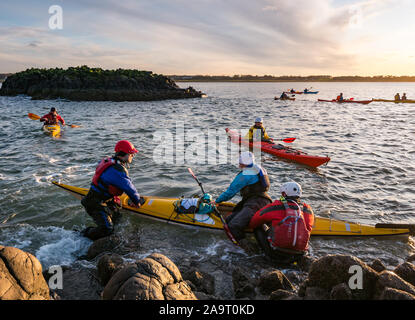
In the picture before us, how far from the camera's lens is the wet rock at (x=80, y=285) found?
3.82 meters

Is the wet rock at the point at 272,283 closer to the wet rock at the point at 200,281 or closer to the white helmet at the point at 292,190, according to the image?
the wet rock at the point at 200,281

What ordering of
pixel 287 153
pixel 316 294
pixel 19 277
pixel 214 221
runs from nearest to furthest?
pixel 19 277 → pixel 316 294 → pixel 214 221 → pixel 287 153

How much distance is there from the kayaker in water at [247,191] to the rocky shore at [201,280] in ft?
2.22

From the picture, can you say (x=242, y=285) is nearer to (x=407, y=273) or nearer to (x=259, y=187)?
(x=259, y=187)

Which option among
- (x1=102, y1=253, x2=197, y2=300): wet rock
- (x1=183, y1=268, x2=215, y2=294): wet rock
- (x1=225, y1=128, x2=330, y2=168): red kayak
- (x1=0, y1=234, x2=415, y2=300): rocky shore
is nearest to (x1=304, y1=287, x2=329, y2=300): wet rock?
(x1=0, y1=234, x2=415, y2=300): rocky shore

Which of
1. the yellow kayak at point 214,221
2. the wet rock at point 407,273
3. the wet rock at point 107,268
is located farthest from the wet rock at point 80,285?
the wet rock at point 407,273

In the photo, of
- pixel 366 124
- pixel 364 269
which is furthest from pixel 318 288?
pixel 366 124

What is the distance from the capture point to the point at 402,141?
15336 mm

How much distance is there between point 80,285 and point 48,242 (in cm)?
201

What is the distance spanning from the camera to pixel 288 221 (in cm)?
424

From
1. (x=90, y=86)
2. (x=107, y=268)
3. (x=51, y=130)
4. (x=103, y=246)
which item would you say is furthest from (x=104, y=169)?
(x=90, y=86)

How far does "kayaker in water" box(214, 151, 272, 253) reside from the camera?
4.97m

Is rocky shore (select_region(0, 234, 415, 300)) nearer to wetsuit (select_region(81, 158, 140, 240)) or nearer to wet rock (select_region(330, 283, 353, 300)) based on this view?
wet rock (select_region(330, 283, 353, 300))
